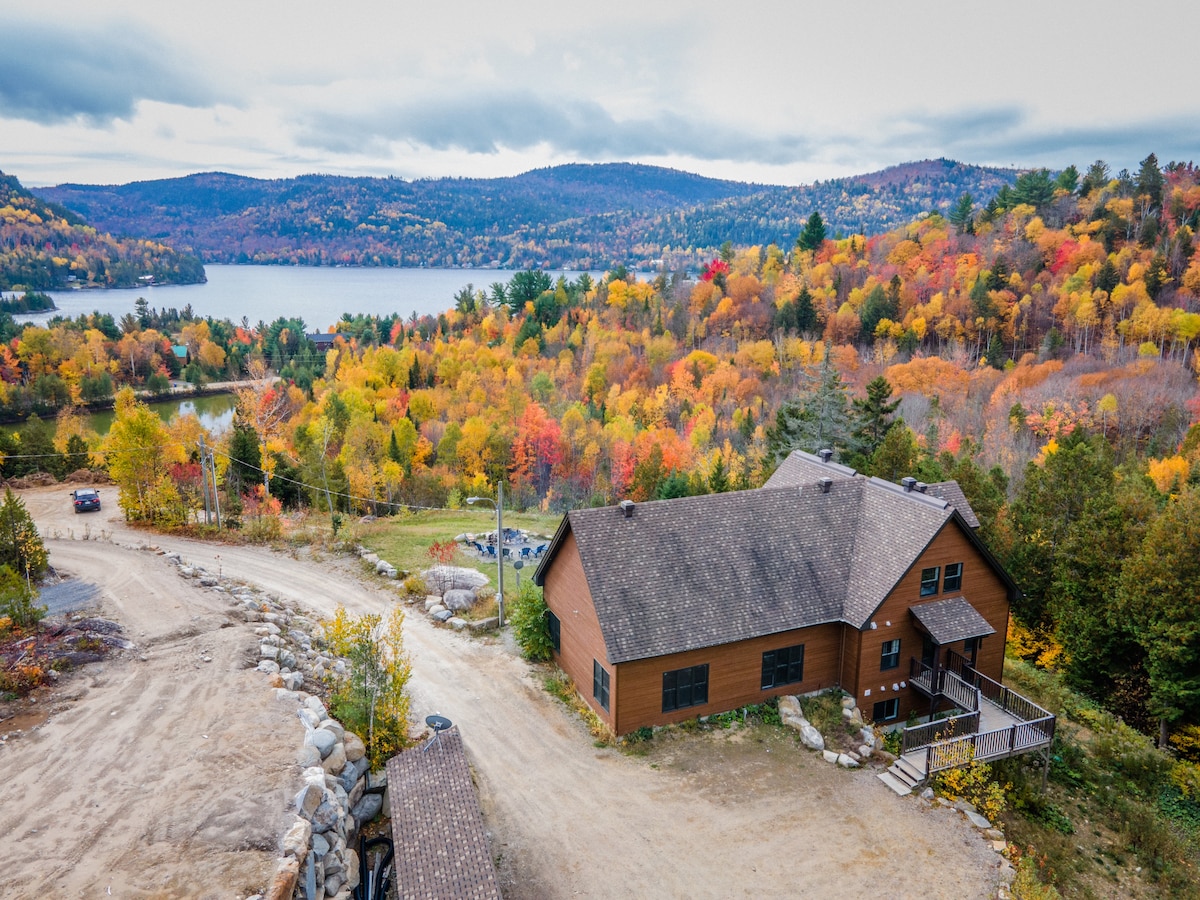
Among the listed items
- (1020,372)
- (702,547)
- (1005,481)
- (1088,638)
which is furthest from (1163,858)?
(1020,372)

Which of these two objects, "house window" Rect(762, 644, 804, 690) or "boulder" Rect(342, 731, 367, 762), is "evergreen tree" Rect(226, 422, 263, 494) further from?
"house window" Rect(762, 644, 804, 690)

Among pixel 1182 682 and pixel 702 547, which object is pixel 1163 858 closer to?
pixel 1182 682

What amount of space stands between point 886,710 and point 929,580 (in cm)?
510

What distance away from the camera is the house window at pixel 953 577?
982 inches

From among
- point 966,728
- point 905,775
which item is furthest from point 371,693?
point 966,728

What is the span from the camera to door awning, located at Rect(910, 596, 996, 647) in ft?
78.2

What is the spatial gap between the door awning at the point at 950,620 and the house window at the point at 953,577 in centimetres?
47

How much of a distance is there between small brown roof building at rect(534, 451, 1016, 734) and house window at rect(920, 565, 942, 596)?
7 centimetres

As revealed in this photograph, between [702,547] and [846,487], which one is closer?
[702,547]

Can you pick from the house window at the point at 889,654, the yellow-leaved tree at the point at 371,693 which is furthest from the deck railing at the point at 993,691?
the yellow-leaved tree at the point at 371,693

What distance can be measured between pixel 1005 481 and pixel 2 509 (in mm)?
50842

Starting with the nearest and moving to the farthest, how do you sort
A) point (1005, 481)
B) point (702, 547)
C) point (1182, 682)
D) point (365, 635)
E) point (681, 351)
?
point (365, 635) → point (702, 547) → point (1182, 682) → point (1005, 481) → point (681, 351)

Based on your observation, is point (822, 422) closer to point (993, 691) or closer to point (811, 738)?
point (993, 691)

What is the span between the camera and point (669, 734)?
22406 mm
